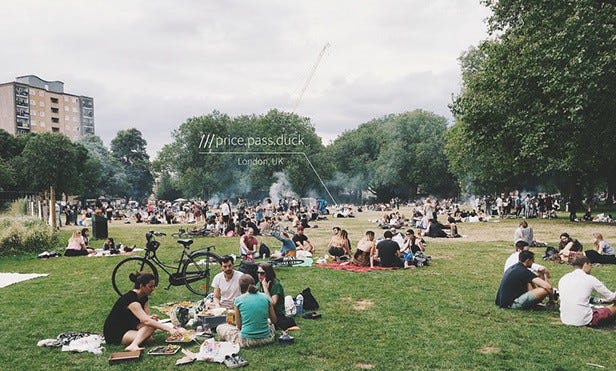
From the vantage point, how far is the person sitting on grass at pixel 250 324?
7336mm

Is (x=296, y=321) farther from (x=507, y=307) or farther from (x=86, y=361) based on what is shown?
(x=507, y=307)

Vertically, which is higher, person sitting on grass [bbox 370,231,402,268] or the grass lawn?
person sitting on grass [bbox 370,231,402,268]

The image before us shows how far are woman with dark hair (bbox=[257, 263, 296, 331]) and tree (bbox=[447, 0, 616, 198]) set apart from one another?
20.1 metres

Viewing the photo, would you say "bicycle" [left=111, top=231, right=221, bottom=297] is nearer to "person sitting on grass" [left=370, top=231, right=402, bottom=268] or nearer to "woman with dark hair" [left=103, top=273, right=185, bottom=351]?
"woman with dark hair" [left=103, top=273, right=185, bottom=351]

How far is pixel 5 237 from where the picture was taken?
18.5m

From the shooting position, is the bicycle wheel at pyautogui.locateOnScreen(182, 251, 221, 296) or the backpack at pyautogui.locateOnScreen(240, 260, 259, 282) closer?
the backpack at pyautogui.locateOnScreen(240, 260, 259, 282)

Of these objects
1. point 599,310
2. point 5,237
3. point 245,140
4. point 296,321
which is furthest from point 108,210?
point 245,140

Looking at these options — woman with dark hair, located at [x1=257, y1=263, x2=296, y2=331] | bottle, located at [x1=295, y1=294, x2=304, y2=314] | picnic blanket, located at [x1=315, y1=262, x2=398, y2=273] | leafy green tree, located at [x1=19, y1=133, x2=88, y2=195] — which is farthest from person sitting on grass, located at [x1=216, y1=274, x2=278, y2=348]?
leafy green tree, located at [x1=19, y1=133, x2=88, y2=195]

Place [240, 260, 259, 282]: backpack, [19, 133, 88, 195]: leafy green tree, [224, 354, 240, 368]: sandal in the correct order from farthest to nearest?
[19, 133, 88, 195]: leafy green tree
[240, 260, 259, 282]: backpack
[224, 354, 240, 368]: sandal

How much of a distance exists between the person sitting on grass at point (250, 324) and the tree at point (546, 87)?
68.7ft

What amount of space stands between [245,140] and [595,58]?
65173mm

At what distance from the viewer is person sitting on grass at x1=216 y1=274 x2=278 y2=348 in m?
7.34

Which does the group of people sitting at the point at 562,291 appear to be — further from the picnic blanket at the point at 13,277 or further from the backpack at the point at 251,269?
the picnic blanket at the point at 13,277

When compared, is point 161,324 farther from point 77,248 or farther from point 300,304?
point 77,248
